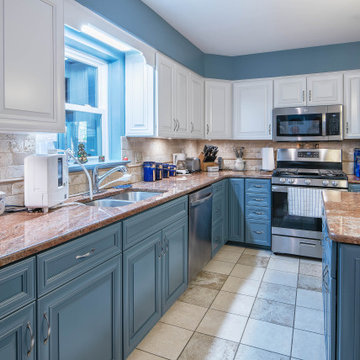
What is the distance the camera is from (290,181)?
144 inches

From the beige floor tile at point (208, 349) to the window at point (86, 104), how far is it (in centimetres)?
167

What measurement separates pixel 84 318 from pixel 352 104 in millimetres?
3754

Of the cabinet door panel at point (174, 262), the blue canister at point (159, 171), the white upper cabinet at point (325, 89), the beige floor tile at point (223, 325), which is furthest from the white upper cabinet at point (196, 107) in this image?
the beige floor tile at point (223, 325)

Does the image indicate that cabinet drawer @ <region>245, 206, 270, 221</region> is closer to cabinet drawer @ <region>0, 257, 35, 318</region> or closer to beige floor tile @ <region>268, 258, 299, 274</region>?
beige floor tile @ <region>268, 258, 299, 274</region>

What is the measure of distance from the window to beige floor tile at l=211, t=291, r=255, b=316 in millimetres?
1614

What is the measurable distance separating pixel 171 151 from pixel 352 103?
2251 mm

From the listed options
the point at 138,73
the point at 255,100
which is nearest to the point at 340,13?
the point at 255,100

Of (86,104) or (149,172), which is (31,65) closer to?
(86,104)

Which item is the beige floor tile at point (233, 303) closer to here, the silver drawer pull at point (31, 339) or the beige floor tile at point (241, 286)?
the beige floor tile at point (241, 286)

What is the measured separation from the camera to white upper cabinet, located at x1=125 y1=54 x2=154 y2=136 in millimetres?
2992

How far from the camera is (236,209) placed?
13.2 feet

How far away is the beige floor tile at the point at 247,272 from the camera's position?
316 centimetres

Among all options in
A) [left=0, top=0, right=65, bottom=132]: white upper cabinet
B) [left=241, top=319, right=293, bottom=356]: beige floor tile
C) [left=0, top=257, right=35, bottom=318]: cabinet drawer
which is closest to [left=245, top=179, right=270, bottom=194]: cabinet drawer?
[left=241, top=319, right=293, bottom=356]: beige floor tile

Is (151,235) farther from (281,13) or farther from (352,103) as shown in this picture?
(352,103)
